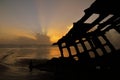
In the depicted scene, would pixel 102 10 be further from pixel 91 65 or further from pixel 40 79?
pixel 40 79

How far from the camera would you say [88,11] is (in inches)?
192

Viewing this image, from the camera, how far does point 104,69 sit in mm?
6438

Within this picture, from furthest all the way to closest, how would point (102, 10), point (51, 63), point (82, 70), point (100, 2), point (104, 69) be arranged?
point (51, 63), point (82, 70), point (104, 69), point (102, 10), point (100, 2)

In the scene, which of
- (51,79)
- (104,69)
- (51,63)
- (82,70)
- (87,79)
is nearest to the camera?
(104,69)

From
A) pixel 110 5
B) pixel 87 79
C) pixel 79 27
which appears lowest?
pixel 87 79

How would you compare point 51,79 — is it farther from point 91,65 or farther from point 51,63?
point 91,65

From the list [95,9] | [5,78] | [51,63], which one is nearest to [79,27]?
[95,9]

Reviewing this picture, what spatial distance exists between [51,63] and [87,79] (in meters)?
3.35

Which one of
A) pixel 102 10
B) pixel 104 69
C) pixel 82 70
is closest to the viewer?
pixel 102 10

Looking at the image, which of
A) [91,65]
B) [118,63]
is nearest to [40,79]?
[91,65]

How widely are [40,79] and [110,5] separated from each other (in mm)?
12581

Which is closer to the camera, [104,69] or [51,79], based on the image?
[104,69]

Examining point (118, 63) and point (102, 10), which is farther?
point (118, 63)

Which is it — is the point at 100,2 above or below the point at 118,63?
above
